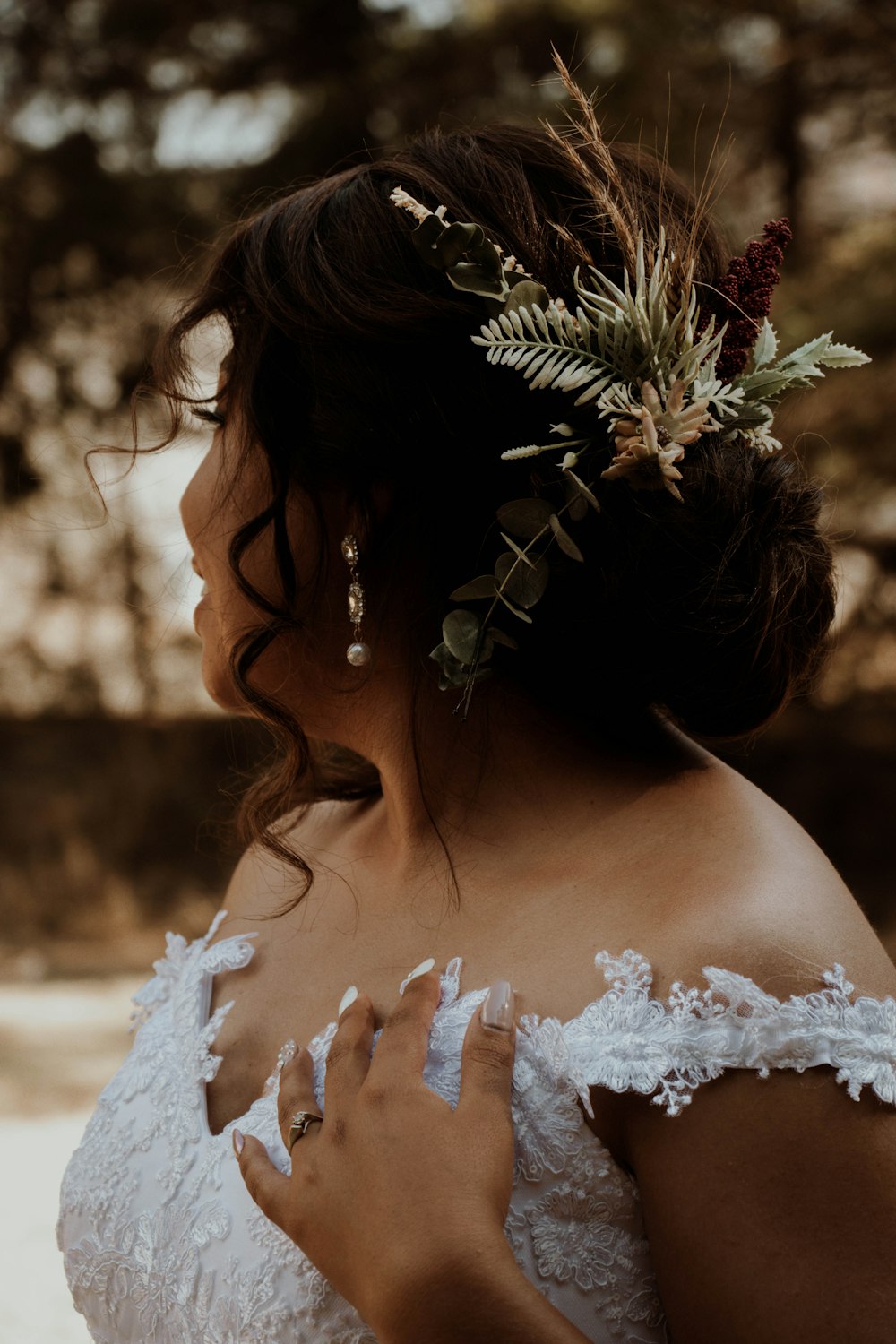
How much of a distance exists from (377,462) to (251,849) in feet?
2.97

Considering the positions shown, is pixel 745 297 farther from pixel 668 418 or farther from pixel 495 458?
pixel 495 458

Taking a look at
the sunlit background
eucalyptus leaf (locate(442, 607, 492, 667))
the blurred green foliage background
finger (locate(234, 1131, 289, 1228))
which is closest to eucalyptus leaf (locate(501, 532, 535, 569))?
eucalyptus leaf (locate(442, 607, 492, 667))

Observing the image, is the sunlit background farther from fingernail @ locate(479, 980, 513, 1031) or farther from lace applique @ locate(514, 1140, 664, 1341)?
lace applique @ locate(514, 1140, 664, 1341)

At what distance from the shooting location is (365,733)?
1.80m

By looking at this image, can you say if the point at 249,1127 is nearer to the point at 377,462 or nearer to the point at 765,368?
the point at 377,462

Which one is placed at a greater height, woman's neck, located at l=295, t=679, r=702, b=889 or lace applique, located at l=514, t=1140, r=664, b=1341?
woman's neck, located at l=295, t=679, r=702, b=889

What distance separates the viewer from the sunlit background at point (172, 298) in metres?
7.27

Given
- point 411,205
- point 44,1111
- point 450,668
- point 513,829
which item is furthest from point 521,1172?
point 44,1111

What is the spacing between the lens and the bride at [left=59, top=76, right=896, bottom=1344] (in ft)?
4.05

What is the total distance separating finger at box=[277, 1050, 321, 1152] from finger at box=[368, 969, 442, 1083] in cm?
10

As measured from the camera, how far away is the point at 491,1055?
1364 mm

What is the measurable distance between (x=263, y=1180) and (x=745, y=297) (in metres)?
1.19

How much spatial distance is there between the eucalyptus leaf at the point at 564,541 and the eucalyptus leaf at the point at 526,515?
2 centimetres

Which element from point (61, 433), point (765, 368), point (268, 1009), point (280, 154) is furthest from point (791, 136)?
point (268, 1009)
